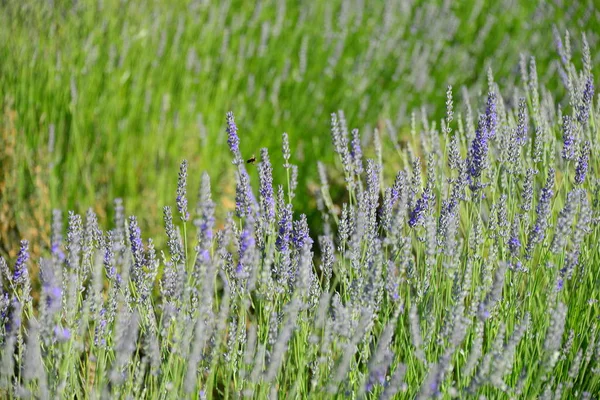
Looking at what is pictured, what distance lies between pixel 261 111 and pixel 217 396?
6.60ft

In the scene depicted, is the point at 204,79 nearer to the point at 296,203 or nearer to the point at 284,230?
the point at 296,203

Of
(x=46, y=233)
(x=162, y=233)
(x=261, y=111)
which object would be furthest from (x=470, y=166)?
(x=261, y=111)

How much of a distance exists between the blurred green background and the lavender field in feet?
0.06

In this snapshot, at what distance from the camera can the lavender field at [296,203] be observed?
169cm

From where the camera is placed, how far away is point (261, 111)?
434cm

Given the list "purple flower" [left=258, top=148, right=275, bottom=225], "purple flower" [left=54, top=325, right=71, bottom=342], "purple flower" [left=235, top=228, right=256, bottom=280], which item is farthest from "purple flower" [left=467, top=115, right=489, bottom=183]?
"purple flower" [left=54, top=325, right=71, bottom=342]

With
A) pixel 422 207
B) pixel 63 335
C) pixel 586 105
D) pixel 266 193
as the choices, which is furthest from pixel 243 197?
pixel 586 105

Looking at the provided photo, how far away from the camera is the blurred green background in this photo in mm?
3574

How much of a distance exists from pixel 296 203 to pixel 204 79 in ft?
2.96

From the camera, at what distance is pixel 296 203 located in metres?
4.17

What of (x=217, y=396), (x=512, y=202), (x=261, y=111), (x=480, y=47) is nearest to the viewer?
(x=512, y=202)

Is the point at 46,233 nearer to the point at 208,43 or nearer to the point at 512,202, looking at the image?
the point at 208,43

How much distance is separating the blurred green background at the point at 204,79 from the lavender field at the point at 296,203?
0.02 meters

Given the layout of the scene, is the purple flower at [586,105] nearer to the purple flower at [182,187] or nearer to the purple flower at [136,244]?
the purple flower at [182,187]
